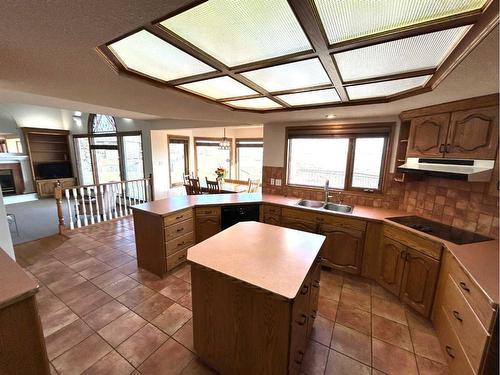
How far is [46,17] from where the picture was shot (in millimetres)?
846

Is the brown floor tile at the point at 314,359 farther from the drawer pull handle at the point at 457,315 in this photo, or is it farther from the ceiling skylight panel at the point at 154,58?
the ceiling skylight panel at the point at 154,58

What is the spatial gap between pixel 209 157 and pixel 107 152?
3263mm

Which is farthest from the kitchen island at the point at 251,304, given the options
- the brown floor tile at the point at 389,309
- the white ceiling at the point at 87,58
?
the white ceiling at the point at 87,58

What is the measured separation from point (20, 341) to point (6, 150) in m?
8.62

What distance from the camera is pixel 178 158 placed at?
20.5 ft

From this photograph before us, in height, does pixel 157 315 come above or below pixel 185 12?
below

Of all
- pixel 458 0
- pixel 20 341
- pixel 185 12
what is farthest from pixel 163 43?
pixel 20 341

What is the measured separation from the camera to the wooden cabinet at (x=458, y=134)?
176cm

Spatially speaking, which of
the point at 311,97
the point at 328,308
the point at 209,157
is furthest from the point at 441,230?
the point at 209,157

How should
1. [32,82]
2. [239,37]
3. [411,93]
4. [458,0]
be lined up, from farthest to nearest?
[411,93] < [32,82] < [239,37] < [458,0]

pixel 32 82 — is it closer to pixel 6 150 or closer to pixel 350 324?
pixel 350 324

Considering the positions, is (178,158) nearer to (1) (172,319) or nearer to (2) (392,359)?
(1) (172,319)

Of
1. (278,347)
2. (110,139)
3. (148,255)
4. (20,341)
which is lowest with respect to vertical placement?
(148,255)

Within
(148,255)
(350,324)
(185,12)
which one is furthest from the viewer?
(148,255)
